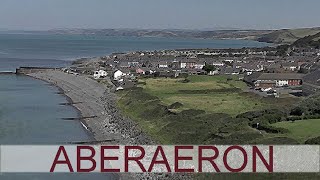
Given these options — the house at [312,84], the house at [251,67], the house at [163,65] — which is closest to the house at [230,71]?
the house at [251,67]

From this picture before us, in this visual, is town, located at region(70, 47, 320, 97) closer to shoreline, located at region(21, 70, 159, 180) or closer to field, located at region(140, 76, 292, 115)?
field, located at region(140, 76, 292, 115)

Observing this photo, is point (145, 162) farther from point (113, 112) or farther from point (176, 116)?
point (113, 112)

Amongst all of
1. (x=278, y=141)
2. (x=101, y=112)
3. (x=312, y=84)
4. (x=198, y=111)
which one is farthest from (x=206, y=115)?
(x=312, y=84)

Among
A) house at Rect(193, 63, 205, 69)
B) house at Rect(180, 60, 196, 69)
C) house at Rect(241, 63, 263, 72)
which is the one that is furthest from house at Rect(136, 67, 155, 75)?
house at Rect(241, 63, 263, 72)

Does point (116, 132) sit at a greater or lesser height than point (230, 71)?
greater

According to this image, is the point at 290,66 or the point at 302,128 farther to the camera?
the point at 290,66

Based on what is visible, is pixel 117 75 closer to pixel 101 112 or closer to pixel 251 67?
pixel 251 67
